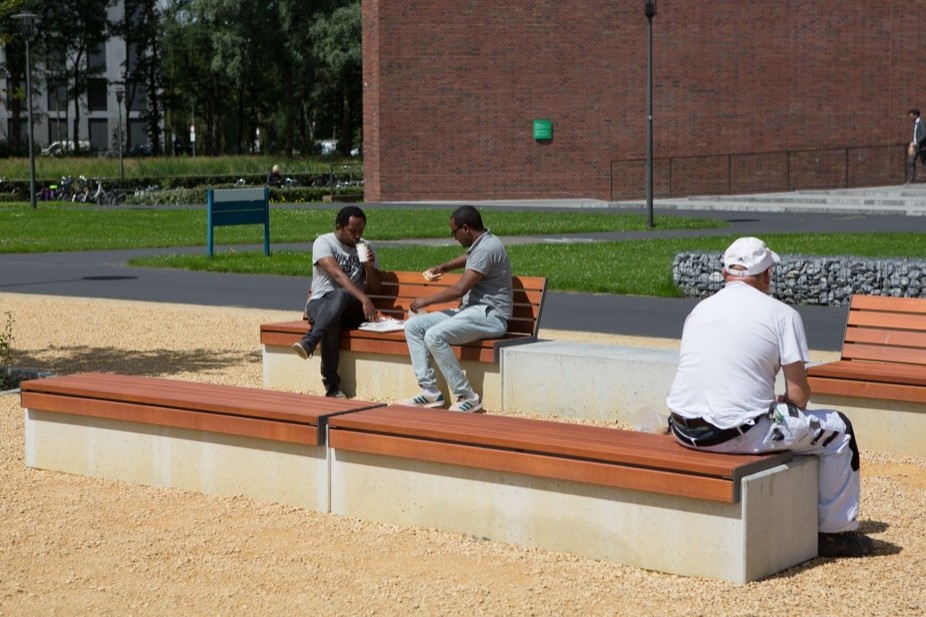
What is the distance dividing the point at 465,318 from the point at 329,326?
109 cm

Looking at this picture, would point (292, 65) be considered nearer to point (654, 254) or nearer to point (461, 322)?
point (654, 254)

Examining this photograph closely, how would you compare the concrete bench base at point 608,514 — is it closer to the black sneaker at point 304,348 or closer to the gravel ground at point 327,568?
the gravel ground at point 327,568

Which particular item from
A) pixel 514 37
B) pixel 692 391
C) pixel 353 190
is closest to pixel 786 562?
pixel 692 391

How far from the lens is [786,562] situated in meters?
6.11

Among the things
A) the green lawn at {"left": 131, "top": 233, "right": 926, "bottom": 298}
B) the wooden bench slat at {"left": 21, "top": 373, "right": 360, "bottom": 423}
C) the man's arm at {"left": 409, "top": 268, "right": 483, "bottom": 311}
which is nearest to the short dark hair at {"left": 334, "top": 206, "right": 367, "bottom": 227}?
the man's arm at {"left": 409, "top": 268, "right": 483, "bottom": 311}

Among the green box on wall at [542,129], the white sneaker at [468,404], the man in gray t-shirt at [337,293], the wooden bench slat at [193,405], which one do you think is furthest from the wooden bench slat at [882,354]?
the green box on wall at [542,129]

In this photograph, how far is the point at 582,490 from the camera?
623cm

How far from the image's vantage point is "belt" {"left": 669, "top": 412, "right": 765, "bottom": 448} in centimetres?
605

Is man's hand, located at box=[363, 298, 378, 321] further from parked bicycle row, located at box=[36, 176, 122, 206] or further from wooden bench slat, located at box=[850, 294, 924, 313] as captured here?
parked bicycle row, located at box=[36, 176, 122, 206]

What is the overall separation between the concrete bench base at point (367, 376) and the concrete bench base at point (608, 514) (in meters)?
2.88

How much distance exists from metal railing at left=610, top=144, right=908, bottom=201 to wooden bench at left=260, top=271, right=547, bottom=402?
105 ft

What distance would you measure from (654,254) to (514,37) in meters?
20.9

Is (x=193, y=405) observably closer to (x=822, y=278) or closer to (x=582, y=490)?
(x=582, y=490)

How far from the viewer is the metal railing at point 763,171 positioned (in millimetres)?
42500
